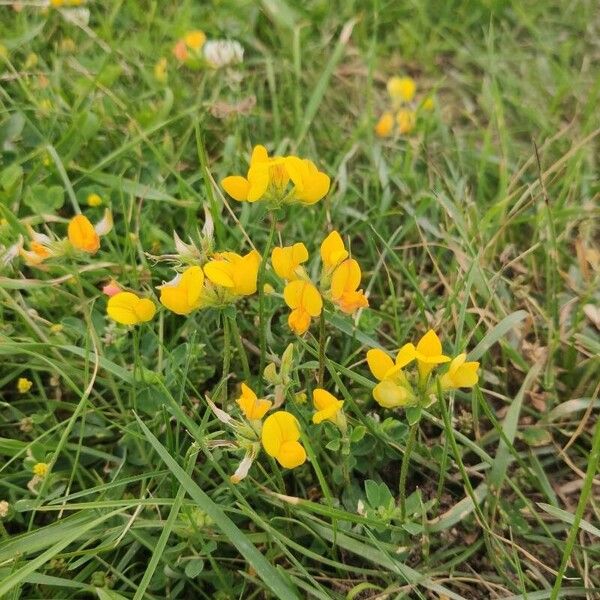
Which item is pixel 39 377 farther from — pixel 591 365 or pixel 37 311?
pixel 591 365

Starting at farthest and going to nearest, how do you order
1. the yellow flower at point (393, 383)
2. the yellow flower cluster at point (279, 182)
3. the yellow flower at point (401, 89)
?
the yellow flower at point (401, 89)
the yellow flower cluster at point (279, 182)
the yellow flower at point (393, 383)

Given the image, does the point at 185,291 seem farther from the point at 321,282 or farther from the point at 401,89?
the point at 401,89

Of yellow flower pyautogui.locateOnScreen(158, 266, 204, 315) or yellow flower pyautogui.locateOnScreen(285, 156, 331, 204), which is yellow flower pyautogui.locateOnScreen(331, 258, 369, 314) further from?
yellow flower pyautogui.locateOnScreen(158, 266, 204, 315)

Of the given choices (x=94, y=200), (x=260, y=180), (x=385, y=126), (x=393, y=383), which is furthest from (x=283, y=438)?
(x=385, y=126)

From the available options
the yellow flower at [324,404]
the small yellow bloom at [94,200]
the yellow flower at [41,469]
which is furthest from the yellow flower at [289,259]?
the small yellow bloom at [94,200]

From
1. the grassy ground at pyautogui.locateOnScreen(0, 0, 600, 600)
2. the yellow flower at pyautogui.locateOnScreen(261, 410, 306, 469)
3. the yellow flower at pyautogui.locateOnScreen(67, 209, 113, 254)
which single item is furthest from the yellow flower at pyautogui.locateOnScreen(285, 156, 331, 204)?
the yellow flower at pyautogui.locateOnScreen(67, 209, 113, 254)

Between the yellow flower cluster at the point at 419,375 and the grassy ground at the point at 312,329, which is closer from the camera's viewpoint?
the yellow flower cluster at the point at 419,375

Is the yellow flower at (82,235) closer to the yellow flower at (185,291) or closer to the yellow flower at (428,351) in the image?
the yellow flower at (185,291)
